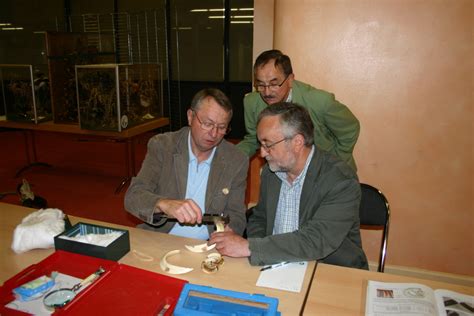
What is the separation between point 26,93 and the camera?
524 cm

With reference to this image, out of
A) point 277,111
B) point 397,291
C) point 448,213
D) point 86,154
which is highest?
point 277,111

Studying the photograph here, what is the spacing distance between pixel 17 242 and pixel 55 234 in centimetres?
16

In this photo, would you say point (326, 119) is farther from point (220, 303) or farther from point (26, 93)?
point (26, 93)

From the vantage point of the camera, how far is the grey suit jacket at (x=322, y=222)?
1.62 m

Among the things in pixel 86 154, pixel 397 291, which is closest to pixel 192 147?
pixel 397 291

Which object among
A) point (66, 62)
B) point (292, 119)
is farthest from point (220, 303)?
point (66, 62)

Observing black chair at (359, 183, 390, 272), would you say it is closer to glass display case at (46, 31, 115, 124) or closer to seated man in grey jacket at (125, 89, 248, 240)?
seated man in grey jacket at (125, 89, 248, 240)

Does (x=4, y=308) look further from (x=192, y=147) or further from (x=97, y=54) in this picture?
(x=97, y=54)

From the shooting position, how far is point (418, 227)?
10.4ft

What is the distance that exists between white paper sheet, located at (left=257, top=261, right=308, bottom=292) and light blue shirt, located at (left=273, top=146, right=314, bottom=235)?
1.12ft

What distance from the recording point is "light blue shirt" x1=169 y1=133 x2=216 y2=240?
2.20m

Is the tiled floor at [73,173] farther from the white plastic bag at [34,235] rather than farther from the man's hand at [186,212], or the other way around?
the man's hand at [186,212]

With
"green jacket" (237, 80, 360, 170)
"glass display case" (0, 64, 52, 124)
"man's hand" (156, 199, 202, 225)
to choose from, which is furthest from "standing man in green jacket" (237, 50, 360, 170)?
"glass display case" (0, 64, 52, 124)

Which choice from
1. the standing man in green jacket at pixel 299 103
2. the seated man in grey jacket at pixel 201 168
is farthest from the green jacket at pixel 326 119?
the seated man in grey jacket at pixel 201 168
